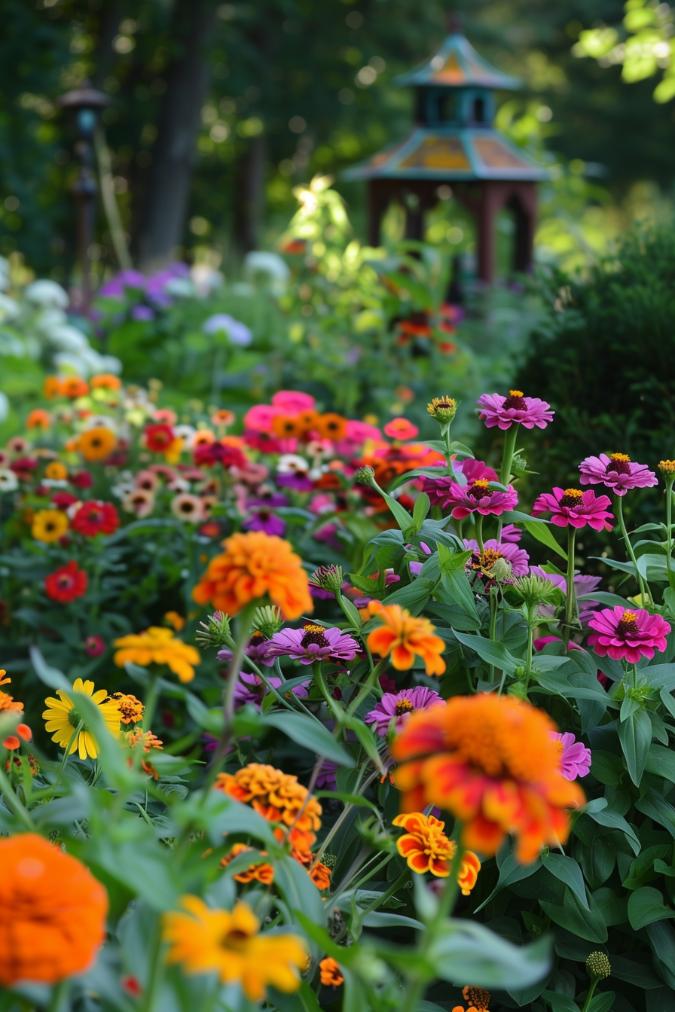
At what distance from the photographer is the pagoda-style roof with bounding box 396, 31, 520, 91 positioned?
211 inches

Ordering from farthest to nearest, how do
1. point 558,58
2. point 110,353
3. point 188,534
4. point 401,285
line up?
point 558,58 < point 110,353 < point 401,285 < point 188,534

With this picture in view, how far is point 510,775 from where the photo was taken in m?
0.78

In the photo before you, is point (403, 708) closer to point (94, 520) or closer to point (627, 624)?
point (627, 624)

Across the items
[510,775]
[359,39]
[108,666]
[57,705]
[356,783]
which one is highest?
[359,39]

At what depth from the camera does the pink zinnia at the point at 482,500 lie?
149cm

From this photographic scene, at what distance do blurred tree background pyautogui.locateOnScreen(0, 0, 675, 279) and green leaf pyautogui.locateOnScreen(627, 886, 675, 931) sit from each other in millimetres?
4390

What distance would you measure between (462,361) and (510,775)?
133 inches

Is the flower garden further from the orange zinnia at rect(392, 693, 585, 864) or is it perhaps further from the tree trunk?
the tree trunk

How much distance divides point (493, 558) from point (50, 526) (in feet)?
4.56

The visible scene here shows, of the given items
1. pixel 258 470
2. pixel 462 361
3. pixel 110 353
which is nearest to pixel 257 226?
pixel 110 353

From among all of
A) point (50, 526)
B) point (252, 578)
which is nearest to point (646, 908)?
point (252, 578)

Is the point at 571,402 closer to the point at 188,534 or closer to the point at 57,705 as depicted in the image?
the point at 188,534

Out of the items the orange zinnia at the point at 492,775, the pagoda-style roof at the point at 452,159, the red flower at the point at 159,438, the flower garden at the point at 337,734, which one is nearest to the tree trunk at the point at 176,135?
the pagoda-style roof at the point at 452,159

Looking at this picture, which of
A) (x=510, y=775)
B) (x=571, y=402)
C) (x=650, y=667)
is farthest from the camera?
(x=571, y=402)
